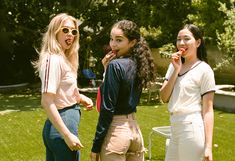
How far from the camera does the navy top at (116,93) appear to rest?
3.31 metres

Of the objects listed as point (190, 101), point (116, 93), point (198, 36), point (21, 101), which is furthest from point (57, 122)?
point (21, 101)

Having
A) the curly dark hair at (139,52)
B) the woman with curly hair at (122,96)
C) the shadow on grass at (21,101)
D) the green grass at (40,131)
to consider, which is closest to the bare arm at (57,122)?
the woman with curly hair at (122,96)

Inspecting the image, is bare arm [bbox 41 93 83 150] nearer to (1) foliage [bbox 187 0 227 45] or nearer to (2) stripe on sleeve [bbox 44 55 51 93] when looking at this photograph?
(2) stripe on sleeve [bbox 44 55 51 93]

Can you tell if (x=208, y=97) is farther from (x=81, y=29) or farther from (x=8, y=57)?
(x=8, y=57)

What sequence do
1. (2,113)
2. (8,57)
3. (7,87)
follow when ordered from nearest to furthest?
(2,113)
(7,87)
(8,57)

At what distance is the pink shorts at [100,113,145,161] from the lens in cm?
333

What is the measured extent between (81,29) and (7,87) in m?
3.92

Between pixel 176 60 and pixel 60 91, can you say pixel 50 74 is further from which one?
pixel 176 60

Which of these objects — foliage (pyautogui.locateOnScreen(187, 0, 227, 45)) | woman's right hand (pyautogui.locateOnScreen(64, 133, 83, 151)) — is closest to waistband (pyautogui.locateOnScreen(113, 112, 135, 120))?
woman's right hand (pyautogui.locateOnScreen(64, 133, 83, 151))

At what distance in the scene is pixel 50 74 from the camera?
3254mm

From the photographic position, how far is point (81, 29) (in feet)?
66.2

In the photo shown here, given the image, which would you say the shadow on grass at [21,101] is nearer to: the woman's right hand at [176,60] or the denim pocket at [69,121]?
the woman's right hand at [176,60]

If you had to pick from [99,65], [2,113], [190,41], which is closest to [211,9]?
[99,65]

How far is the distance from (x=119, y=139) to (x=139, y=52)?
2.15 ft
